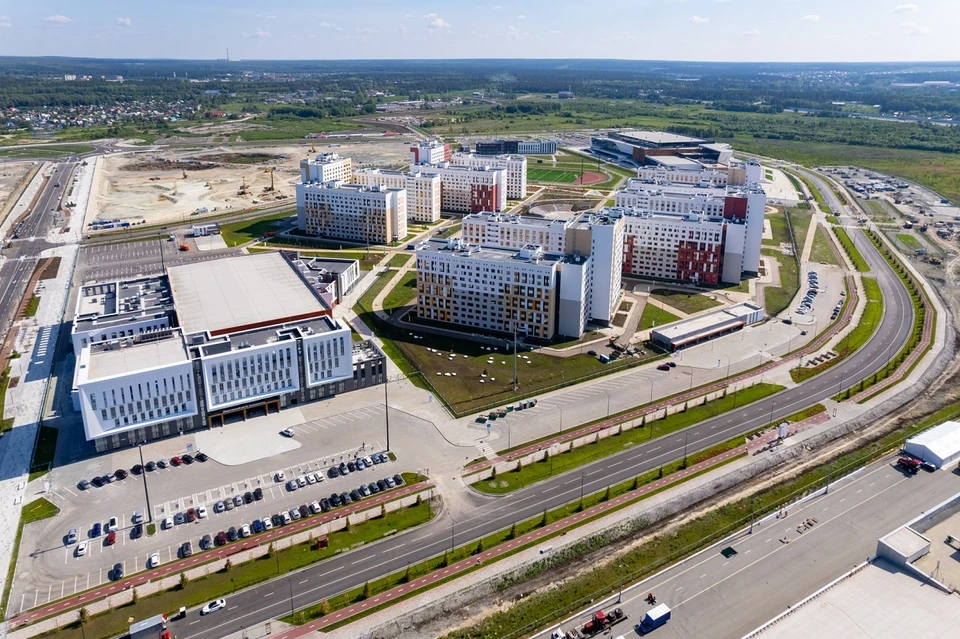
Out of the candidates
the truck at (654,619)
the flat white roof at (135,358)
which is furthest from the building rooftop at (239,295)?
the truck at (654,619)

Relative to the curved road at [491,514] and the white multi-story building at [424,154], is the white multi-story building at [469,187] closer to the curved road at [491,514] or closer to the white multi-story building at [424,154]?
the white multi-story building at [424,154]

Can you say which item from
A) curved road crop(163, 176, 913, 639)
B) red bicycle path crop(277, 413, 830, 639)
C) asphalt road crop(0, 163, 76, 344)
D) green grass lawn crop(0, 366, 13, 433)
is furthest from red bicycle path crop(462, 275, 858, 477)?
asphalt road crop(0, 163, 76, 344)

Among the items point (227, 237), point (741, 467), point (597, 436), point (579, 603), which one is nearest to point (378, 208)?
point (227, 237)

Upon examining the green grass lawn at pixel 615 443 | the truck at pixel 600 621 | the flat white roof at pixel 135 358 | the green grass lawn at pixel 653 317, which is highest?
the flat white roof at pixel 135 358

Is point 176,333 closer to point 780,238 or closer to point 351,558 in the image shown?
point 351,558

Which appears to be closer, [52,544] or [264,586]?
[264,586]
